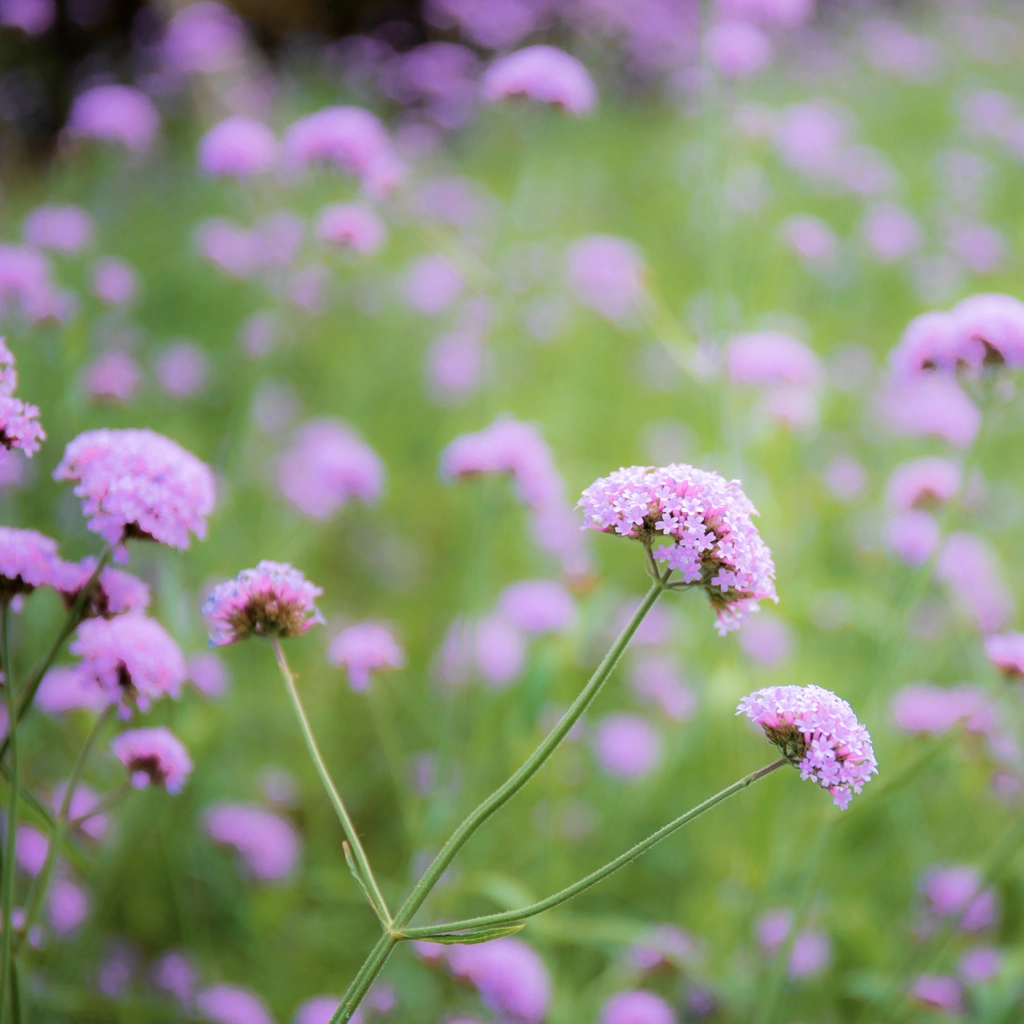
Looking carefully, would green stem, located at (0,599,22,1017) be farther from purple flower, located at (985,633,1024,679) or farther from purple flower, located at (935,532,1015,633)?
purple flower, located at (935,532,1015,633)

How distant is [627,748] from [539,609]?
0.36 metres

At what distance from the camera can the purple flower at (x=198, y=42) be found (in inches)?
150

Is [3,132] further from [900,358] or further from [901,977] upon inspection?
[901,977]

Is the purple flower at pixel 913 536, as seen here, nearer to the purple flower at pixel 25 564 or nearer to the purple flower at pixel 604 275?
the purple flower at pixel 604 275

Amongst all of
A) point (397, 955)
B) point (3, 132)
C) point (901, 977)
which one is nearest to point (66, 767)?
point (397, 955)

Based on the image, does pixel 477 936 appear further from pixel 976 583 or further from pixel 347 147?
pixel 976 583

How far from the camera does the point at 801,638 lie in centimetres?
224

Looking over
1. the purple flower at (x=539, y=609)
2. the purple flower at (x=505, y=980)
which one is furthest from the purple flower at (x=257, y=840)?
the purple flower at (x=539, y=609)

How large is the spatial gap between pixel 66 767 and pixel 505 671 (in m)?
0.90

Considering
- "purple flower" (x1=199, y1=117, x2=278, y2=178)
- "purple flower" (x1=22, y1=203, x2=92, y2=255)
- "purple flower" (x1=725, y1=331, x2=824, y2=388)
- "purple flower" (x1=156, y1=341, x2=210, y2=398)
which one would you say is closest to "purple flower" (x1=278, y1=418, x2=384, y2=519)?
"purple flower" (x1=156, y1=341, x2=210, y2=398)

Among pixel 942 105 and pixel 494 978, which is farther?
pixel 942 105

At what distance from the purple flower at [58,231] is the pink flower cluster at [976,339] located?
240 centimetres

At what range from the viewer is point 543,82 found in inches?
67.1

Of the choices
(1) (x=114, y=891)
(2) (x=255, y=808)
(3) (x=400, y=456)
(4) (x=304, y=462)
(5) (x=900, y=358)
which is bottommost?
(1) (x=114, y=891)
